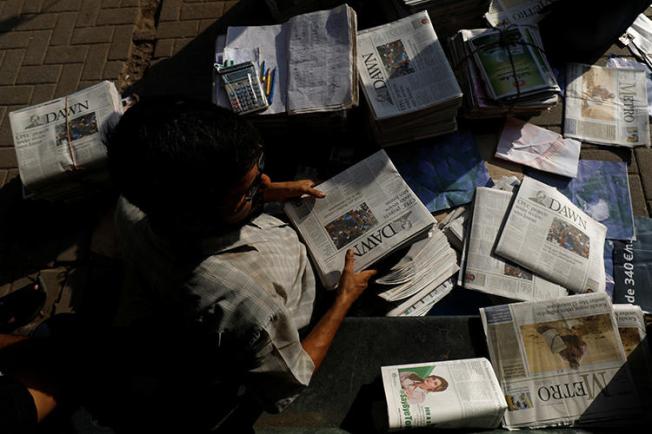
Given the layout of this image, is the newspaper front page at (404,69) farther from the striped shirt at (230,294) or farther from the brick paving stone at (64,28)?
the brick paving stone at (64,28)

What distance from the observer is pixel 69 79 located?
319 centimetres

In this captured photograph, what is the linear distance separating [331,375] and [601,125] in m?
2.39

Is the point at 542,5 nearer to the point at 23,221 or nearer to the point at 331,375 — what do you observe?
the point at 331,375

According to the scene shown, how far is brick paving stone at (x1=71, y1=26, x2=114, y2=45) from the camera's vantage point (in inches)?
130

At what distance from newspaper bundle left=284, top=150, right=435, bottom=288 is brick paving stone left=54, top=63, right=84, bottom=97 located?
2124 mm

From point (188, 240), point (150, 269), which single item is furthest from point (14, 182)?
point (188, 240)

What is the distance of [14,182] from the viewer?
9.45 feet

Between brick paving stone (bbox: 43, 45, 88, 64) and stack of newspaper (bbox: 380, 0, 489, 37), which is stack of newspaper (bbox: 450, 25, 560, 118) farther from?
brick paving stone (bbox: 43, 45, 88, 64)

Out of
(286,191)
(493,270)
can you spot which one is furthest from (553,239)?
(286,191)

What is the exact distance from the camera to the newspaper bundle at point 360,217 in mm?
2162

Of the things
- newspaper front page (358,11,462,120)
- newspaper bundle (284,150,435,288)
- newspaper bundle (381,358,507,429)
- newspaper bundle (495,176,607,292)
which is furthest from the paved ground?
newspaper bundle (381,358,507,429)

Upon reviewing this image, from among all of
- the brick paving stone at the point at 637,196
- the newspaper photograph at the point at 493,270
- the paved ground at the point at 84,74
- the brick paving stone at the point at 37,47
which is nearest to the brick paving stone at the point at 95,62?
the paved ground at the point at 84,74

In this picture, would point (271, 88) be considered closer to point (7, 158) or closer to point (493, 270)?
point (493, 270)

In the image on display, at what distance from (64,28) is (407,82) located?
2.86 meters
